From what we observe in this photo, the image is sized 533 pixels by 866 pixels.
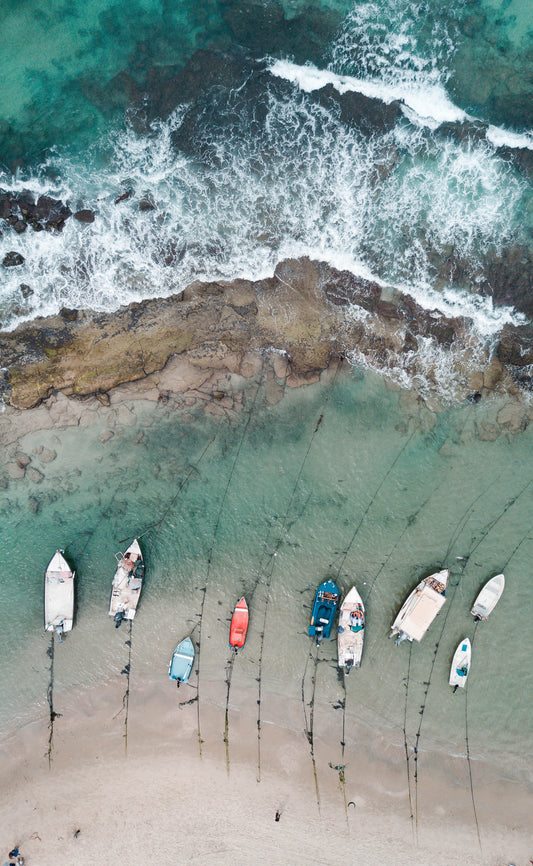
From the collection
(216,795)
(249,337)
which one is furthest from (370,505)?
(216,795)

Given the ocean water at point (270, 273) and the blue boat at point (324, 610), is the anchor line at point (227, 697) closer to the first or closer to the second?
the ocean water at point (270, 273)

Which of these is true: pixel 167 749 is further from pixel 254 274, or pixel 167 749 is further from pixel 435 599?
pixel 254 274

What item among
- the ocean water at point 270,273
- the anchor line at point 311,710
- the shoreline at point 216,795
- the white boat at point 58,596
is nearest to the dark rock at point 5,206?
the ocean water at point 270,273

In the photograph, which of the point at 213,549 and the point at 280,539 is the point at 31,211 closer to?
the point at 213,549

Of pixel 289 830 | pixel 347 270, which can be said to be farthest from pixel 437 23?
pixel 289 830

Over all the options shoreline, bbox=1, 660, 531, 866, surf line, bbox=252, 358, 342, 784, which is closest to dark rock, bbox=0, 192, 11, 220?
surf line, bbox=252, 358, 342, 784

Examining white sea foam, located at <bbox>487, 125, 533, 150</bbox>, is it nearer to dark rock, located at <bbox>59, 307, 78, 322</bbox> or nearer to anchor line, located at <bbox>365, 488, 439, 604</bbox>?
anchor line, located at <bbox>365, 488, 439, 604</bbox>
